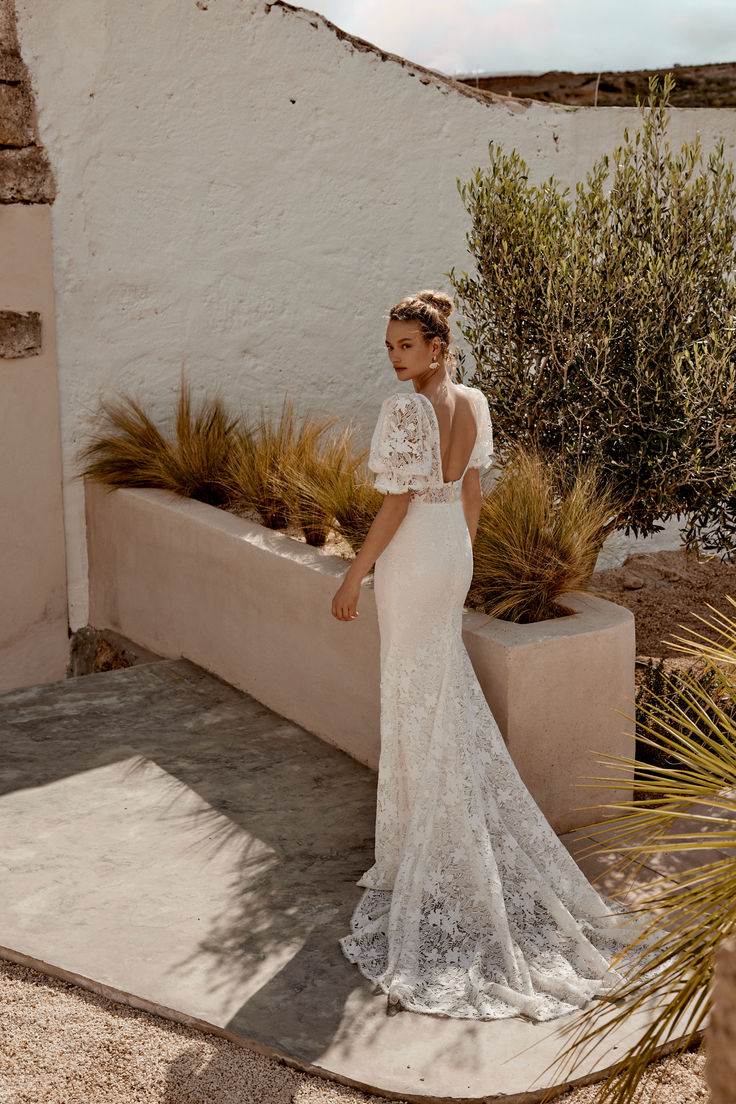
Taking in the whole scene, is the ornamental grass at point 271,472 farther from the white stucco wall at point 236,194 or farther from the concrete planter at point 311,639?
the white stucco wall at point 236,194

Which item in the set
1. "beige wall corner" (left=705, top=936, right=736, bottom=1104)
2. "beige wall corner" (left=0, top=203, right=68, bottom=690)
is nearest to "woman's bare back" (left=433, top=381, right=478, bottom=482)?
"beige wall corner" (left=705, top=936, right=736, bottom=1104)

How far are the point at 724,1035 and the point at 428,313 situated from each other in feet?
8.38

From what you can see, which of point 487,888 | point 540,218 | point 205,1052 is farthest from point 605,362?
point 205,1052

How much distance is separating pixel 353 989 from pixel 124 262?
441 centimetres

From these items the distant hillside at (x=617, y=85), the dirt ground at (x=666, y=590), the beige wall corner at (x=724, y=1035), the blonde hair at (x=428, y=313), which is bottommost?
the dirt ground at (x=666, y=590)

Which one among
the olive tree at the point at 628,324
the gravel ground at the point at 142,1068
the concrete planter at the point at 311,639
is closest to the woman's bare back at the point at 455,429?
the concrete planter at the point at 311,639

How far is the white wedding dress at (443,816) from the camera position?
3.54 m

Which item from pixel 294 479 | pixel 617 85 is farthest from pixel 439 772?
pixel 617 85

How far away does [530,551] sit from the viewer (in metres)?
4.64

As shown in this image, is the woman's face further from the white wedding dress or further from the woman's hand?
the woman's hand

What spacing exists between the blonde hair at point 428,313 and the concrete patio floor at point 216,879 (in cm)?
180

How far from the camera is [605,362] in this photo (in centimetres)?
569

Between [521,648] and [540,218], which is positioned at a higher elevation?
[540,218]

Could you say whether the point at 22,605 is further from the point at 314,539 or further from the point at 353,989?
the point at 353,989
